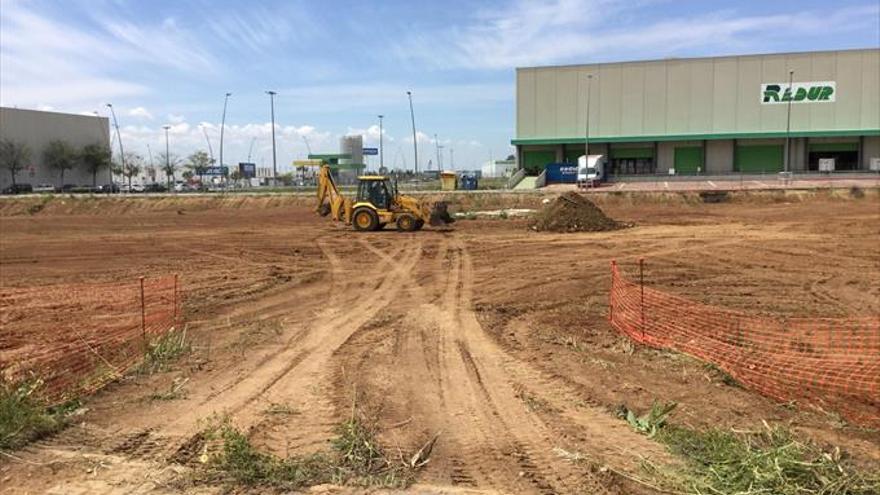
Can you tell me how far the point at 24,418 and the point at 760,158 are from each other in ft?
248

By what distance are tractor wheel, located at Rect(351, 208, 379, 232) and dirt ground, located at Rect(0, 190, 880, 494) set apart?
234cm

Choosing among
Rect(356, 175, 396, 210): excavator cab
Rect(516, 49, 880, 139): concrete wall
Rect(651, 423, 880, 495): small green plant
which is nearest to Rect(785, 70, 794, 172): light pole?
Rect(516, 49, 880, 139): concrete wall

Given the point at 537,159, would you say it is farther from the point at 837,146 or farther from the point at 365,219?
the point at 365,219

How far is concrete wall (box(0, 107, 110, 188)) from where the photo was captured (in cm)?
10325

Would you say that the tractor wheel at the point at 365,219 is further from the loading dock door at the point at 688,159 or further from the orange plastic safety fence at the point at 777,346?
the loading dock door at the point at 688,159

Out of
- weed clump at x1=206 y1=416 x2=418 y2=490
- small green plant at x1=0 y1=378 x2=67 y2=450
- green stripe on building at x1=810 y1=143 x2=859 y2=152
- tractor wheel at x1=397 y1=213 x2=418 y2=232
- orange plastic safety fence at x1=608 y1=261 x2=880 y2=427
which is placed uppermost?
green stripe on building at x1=810 y1=143 x2=859 y2=152

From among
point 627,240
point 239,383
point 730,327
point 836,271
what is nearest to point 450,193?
point 627,240

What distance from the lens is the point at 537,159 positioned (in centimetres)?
7675

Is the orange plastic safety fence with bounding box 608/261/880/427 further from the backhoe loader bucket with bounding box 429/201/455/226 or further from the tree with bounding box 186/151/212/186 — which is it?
the tree with bounding box 186/151/212/186

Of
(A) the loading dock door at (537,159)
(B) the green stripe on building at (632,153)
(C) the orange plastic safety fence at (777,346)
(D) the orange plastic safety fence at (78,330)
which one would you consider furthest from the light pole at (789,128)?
(D) the orange plastic safety fence at (78,330)

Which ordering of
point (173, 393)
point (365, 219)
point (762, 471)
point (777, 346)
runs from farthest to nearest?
point (365, 219) < point (777, 346) < point (173, 393) < point (762, 471)

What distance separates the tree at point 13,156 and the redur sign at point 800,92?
97424 mm

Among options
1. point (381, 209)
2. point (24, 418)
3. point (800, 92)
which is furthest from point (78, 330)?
point (800, 92)

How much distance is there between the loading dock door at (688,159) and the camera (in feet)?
237
